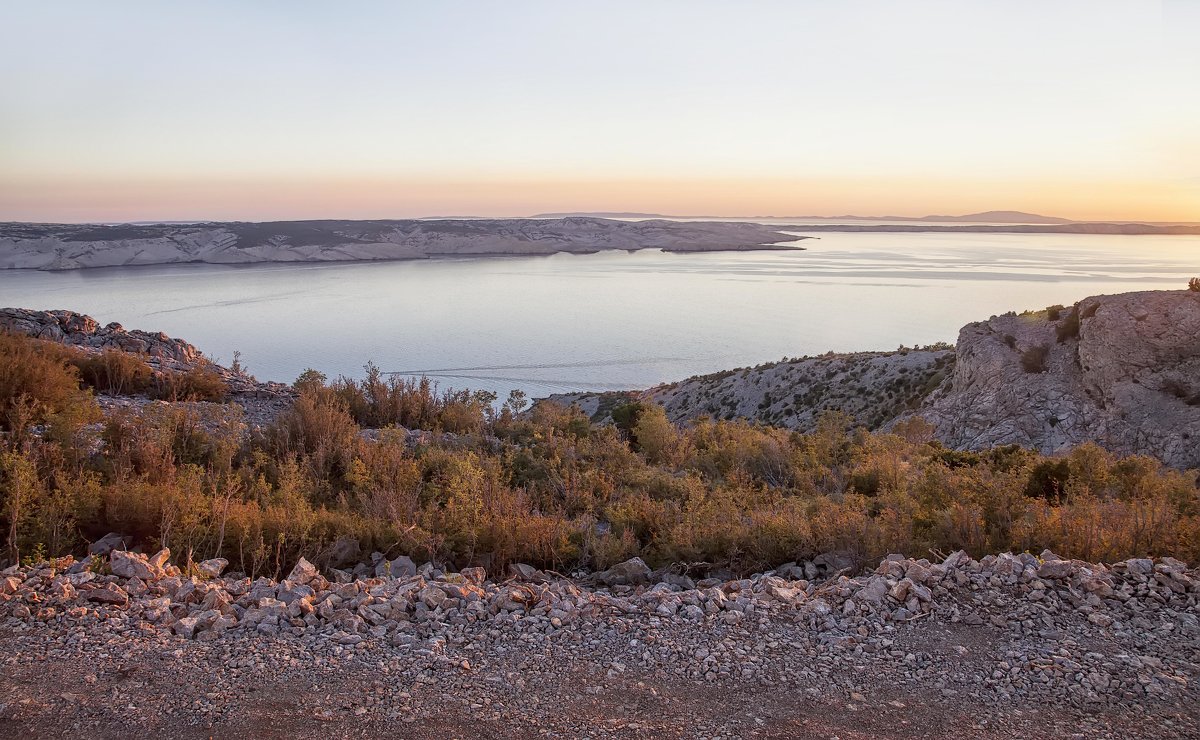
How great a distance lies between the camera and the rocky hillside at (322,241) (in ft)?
280

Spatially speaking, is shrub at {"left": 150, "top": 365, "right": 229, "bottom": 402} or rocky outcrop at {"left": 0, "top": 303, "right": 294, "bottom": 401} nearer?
shrub at {"left": 150, "top": 365, "right": 229, "bottom": 402}

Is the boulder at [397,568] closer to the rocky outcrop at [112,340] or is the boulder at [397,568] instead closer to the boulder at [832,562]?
the boulder at [832,562]

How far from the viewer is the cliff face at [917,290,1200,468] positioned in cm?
1588

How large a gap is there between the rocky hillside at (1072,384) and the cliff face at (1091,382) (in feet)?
0.08

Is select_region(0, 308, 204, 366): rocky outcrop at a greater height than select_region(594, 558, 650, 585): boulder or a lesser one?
greater

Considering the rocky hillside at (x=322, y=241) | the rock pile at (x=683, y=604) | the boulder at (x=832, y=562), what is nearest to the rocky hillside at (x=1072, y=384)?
the boulder at (x=832, y=562)

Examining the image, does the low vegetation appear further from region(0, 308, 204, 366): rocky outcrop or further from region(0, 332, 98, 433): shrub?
region(0, 308, 204, 366): rocky outcrop

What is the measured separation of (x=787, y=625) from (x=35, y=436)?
6839 mm

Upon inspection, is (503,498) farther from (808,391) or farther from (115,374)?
(808,391)

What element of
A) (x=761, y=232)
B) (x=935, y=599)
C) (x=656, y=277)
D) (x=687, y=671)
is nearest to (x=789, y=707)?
(x=687, y=671)

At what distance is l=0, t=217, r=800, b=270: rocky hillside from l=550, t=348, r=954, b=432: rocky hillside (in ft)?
259

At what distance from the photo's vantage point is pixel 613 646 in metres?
3.86

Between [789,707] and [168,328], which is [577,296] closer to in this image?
[168,328]

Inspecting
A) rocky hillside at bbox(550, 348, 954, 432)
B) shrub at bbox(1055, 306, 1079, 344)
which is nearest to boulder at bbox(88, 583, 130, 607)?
rocky hillside at bbox(550, 348, 954, 432)
